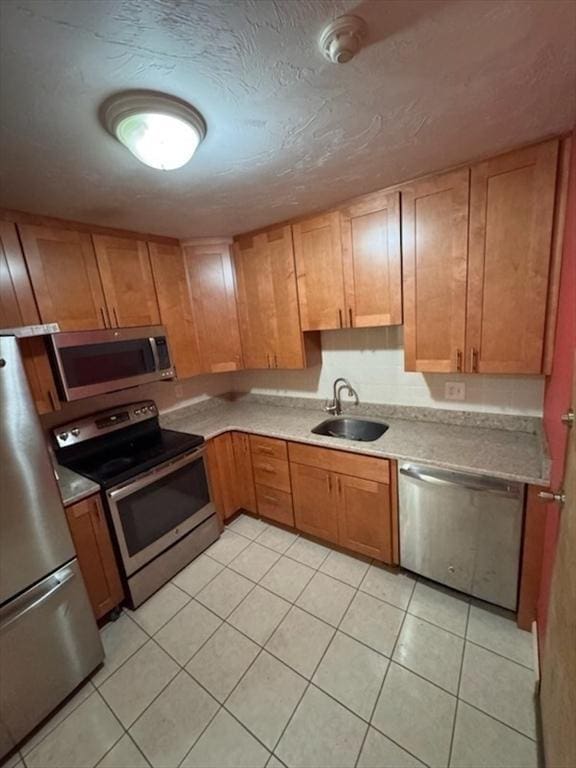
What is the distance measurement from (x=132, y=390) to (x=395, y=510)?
6.66 ft

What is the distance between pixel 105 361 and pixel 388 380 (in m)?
1.85

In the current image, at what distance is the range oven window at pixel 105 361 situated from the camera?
1.71m

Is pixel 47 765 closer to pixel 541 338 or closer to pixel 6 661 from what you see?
pixel 6 661

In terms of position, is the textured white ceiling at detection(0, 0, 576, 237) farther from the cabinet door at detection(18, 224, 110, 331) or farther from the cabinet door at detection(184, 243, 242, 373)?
the cabinet door at detection(184, 243, 242, 373)

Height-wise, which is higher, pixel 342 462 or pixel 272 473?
pixel 342 462

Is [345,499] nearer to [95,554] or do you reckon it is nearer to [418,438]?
[418,438]

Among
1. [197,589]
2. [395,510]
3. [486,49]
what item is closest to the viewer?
[486,49]

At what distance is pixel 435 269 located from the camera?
164cm

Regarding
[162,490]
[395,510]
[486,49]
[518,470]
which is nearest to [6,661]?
[162,490]

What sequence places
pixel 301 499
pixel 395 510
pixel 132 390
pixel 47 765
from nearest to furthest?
pixel 47 765 < pixel 395 510 < pixel 301 499 < pixel 132 390

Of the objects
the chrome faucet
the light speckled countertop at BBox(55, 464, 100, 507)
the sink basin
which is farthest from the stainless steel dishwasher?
the light speckled countertop at BBox(55, 464, 100, 507)

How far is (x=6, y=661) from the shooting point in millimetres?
1224

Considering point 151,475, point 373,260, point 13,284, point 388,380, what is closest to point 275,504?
point 151,475

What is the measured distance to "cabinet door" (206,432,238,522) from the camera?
2369 mm
